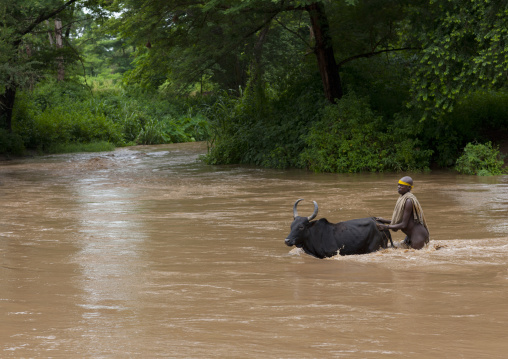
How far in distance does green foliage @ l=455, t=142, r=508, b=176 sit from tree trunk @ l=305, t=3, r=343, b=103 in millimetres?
4881

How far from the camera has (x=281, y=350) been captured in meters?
5.05

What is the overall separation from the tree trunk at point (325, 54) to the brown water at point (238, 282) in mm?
7791

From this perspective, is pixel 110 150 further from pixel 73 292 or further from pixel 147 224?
pixel 73 292

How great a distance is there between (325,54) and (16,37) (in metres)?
11.6

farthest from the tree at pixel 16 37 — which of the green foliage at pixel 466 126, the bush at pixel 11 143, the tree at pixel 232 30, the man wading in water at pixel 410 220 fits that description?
the man wading in water at pixel 410 220

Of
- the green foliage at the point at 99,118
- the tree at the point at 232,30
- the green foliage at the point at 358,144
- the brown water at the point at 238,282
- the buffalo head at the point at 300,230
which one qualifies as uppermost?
the tree at the point at 232,30

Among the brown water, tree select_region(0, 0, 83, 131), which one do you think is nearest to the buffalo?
the brown water

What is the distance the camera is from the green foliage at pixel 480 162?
18300mm

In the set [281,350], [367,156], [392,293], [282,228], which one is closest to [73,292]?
[281,350]

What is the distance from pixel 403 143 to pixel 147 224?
1048cm

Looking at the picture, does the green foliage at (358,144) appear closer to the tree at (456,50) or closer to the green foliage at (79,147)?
the tree at (456,50)

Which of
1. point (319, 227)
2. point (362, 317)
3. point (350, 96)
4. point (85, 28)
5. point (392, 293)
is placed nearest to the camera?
point (362, 317)

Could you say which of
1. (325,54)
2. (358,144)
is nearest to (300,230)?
(358,144)

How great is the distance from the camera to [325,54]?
22094 millimetres
